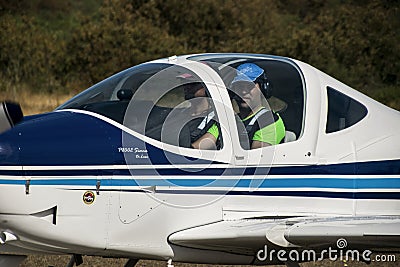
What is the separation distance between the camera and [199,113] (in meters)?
6.11

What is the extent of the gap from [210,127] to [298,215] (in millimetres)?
969

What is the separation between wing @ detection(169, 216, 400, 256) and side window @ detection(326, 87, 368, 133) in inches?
31.1

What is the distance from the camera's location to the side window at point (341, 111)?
6371 millimetres

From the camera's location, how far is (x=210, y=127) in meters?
6.06

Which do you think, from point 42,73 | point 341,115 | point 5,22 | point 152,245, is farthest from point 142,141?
point 5,22

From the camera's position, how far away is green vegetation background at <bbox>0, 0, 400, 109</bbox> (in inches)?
1093

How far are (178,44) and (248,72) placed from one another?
2585cm

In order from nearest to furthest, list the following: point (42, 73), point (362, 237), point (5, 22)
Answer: point (362, 237), point (42, 73), point (5, 22)

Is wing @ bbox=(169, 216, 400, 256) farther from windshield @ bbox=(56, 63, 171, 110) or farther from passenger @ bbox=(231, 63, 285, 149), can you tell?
windshield @ bbox=(56, 63, 171, 110)

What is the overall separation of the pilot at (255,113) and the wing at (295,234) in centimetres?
63

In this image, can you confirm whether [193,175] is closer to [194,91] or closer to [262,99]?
[194,91]

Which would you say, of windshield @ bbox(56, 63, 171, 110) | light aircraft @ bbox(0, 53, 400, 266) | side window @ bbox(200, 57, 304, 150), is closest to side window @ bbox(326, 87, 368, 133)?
light aircraft @ bbox(0, 53, 400, 266)

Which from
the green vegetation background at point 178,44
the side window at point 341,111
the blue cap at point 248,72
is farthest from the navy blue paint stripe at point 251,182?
the green vegetation background at point 178,44

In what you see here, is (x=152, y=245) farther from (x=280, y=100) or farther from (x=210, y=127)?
(x=280, y=100)
